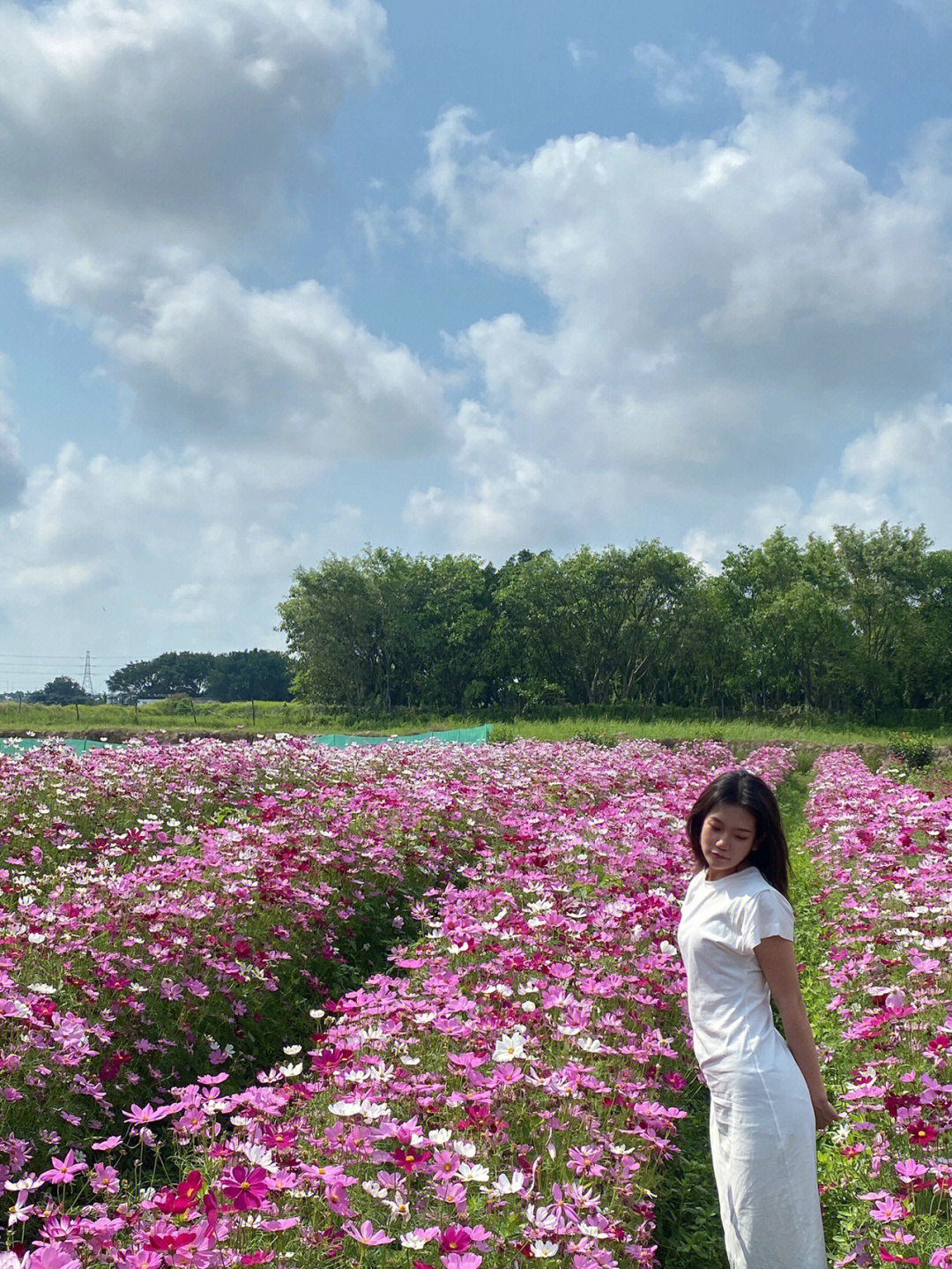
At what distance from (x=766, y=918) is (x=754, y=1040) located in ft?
1.01

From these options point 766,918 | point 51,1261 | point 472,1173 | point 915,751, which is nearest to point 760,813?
point 766,918

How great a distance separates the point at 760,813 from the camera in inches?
104

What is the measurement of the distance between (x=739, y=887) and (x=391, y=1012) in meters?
1.73

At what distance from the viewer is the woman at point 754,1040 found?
7.92 ft

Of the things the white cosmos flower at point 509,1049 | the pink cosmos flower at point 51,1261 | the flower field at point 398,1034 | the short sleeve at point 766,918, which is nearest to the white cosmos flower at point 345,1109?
the flower field at point 398,1034

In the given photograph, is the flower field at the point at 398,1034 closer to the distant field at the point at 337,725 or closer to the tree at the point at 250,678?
the distant field at the point at 337,725

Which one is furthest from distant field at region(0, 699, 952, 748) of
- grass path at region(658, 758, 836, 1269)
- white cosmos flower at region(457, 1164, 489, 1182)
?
white cosmos flower at region(457, 1164, 489, 1182)

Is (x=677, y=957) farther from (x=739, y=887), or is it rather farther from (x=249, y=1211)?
(x=249, y=1211)

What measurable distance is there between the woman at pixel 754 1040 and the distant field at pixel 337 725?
18822 mm

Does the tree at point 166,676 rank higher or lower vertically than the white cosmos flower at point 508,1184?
higher

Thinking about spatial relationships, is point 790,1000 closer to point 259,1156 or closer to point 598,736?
point 259,1156

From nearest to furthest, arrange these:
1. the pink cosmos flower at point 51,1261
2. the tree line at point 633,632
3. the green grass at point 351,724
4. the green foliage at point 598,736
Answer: the pink cosmos flower at point 51,1261 → the green foliage at point 598,736 → the green grass at point 351,724 → the tree line at point 633,632

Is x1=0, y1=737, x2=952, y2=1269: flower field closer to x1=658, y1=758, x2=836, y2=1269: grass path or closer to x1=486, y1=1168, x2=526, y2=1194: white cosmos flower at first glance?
x1=486, y1=1168, x2=526, y2=1194: white cosmos flower

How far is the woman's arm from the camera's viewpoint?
248 cm
